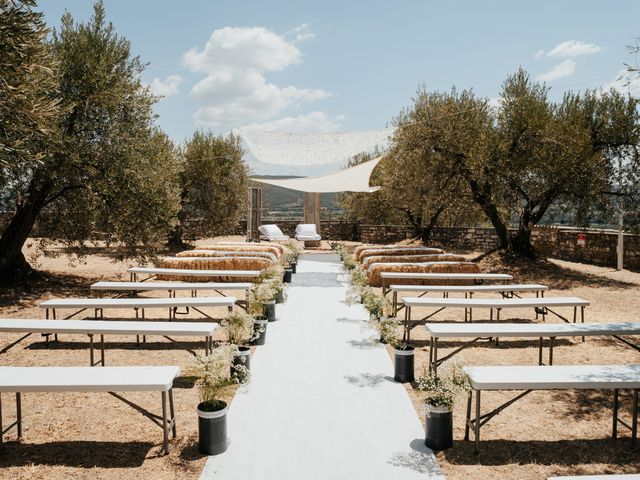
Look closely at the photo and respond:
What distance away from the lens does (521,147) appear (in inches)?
491

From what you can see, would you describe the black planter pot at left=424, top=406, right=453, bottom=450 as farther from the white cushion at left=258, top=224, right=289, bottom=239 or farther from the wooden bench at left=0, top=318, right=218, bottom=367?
the white cushion at left=258, top=224, right=289, bottom=239

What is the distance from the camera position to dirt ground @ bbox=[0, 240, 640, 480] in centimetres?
315

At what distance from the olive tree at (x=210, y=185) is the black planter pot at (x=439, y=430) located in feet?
49.5

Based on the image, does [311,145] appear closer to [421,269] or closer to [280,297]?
[421,269]

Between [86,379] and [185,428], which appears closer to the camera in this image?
[86,379]

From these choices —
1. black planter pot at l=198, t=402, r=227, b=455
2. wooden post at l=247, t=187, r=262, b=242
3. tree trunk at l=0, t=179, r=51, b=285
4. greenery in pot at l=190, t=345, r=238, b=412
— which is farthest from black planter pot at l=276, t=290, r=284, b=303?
wooden post at l=247, t=187, r=262, b=242

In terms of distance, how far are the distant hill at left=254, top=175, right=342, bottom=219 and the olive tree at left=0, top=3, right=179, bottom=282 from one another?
596 inches

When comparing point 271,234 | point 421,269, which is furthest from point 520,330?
point 271,234

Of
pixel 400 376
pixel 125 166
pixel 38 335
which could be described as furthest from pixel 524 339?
pixel 125 166

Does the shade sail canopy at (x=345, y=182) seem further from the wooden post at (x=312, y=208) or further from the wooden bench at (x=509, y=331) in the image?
the wooden bench at (x=509, y=331)

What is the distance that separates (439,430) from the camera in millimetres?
3355

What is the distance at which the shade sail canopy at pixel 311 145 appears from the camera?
24.8 m

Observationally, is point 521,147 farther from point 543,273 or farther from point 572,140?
point 543,273

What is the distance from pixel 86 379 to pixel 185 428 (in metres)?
0.89
